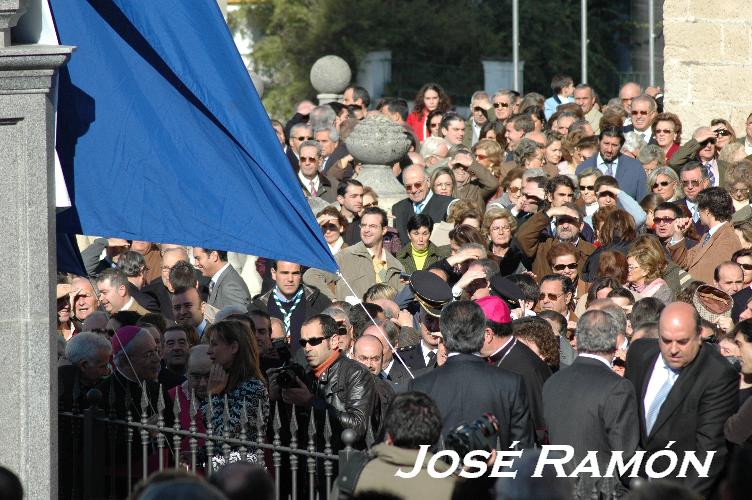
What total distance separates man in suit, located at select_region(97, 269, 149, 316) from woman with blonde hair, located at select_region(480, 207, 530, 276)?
9.08ft

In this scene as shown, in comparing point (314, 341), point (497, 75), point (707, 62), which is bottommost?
point (314, 341)

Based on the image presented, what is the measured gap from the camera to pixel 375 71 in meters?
33.8

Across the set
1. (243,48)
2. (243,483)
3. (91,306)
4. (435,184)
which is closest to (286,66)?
(243,48)

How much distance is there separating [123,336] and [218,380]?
1.51 metres

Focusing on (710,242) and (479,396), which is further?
(710,242)

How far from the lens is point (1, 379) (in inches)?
290

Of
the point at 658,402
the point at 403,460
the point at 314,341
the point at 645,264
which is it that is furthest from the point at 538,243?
the point at 403,460

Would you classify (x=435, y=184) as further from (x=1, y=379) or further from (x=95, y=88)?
(x=1, y=379)

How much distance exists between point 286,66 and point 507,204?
21964mm

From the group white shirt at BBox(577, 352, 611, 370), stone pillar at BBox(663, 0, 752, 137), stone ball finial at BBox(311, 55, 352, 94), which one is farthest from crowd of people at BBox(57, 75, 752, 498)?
stone ball finial at BBox(311, 55, 352, 94)

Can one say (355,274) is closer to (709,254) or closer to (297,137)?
(709,254)

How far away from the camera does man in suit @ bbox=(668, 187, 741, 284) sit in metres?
11.8

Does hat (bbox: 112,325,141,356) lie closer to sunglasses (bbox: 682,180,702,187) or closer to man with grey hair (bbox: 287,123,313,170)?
sunglasses (bbox: 682,180,702,187)

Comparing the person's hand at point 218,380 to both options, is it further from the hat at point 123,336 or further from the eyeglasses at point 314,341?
the hat at point 123,336
